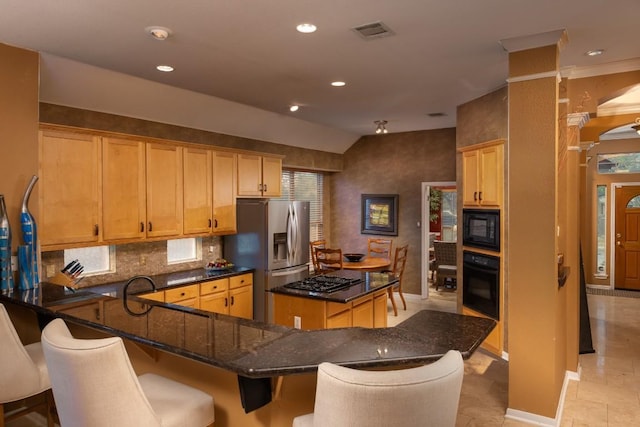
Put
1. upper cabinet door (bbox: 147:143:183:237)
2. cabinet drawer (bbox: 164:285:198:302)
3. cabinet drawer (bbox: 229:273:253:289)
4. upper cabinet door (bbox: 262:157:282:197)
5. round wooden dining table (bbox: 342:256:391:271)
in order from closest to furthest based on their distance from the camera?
cabinet drawer (bbox: 164:285:198:302) → upper cabinet door (bbox: 147:143:183:237) → cabinet drawer (bbox: 229:273:253:289) → upper cabinet door (bbox: 262:157:282:197) → round wooden dining table (bbox: 342:256:391:271)

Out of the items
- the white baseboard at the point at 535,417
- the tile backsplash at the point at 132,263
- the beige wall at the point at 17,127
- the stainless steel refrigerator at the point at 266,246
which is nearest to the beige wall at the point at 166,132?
the beige wall at the point at 17,127

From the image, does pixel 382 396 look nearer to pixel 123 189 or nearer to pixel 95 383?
pixel 95 383

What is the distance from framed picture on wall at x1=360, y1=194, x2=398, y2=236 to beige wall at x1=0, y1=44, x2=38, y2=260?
5431 millimetres

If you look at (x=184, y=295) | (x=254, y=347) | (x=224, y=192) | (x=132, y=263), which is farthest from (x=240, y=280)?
(x=254, y=347)

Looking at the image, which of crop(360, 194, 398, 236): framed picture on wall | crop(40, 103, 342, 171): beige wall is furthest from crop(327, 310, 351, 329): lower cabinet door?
crop(360, 194, 398, 236): framed picture on wall

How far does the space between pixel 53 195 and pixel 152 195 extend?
3.15 ft

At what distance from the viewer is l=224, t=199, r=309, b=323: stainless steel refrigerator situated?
17.2 feet

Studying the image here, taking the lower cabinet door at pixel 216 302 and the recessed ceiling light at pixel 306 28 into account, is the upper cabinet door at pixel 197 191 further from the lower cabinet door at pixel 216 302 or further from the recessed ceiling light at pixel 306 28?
the recessed ceiling light at pixel 306 28

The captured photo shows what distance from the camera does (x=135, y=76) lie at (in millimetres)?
3859

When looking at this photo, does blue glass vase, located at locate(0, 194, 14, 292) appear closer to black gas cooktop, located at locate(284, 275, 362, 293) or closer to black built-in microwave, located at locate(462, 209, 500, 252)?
black gas cooktop, located at locate(284, 275, 362, 293)

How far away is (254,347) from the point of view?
5.74 ft

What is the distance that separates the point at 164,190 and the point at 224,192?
834 mm

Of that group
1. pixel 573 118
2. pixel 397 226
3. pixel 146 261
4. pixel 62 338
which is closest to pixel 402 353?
pixel 62 338

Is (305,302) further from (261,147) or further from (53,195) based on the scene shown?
(261,147)
